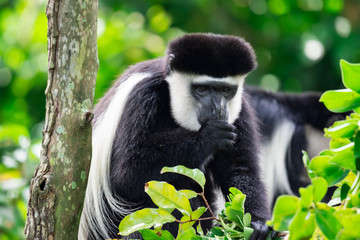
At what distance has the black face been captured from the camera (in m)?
2.55

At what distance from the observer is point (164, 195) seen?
1.77m

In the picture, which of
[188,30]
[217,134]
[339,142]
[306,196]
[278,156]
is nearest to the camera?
[306,196]

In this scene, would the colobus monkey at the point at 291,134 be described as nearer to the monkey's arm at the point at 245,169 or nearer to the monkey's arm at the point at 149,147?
the monkey's arm at the point at 245,169

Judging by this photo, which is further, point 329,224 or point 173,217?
point 173,217

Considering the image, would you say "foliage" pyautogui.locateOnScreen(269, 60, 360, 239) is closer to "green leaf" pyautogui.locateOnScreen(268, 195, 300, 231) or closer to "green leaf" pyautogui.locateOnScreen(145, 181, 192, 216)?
"green leaf" pyautogui.locateOnScreen(268, 195, 300, 231)

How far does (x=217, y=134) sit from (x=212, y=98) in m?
0.24

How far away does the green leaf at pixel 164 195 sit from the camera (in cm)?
176

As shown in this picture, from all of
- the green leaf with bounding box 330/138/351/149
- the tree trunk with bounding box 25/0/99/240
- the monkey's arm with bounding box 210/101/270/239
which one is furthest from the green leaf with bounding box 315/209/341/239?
the monkey's arm with bounding box 210/101/270/239

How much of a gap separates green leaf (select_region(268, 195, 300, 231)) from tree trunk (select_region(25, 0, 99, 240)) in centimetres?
81

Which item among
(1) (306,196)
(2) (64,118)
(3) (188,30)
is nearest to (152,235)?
(2) (64,118)

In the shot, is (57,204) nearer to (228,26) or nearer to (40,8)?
(40,8)

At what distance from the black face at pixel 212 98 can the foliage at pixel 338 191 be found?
3.36 ft

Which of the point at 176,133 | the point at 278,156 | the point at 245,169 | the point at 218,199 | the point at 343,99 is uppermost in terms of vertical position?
the point at 343,99

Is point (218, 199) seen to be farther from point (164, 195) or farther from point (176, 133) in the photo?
point (164, 195)
